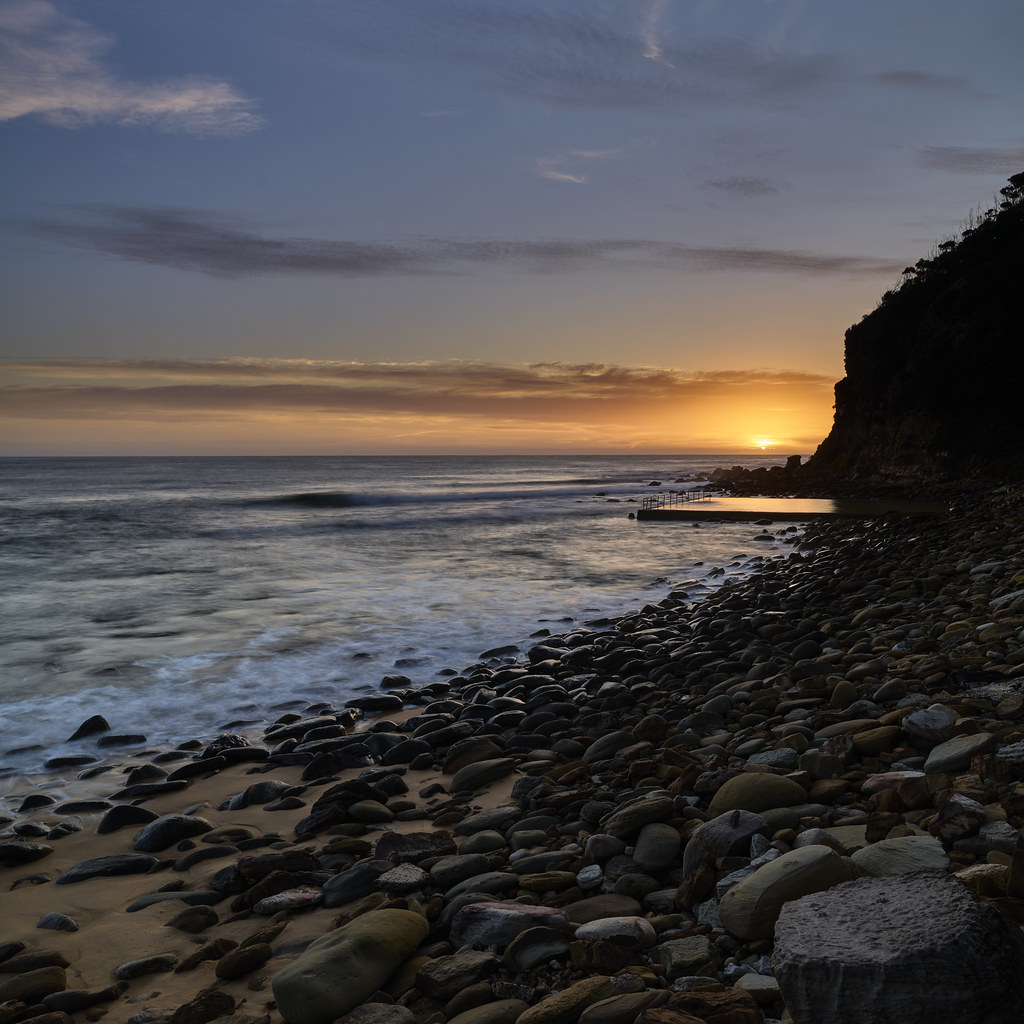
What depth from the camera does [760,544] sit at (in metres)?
20.8

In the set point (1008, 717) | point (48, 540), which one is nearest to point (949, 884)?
point (1008, 717)

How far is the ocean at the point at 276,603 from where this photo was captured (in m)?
8.09

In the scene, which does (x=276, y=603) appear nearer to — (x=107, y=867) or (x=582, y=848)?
(x=107, y=867)

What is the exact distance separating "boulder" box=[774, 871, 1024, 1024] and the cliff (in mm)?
26652

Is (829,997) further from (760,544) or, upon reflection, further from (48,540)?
(48,540)

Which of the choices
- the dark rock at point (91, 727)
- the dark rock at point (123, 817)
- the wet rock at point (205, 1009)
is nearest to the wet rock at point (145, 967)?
the wet rock at point (205, 1009)

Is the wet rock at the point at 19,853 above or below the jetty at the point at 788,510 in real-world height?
below

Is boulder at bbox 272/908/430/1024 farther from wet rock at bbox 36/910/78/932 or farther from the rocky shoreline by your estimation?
wet rock at bbox 36/910/78/932

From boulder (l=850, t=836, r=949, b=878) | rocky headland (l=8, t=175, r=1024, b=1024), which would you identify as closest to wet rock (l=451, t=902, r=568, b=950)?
rocky headland (l=8, t=175, r=1024, b=1024)

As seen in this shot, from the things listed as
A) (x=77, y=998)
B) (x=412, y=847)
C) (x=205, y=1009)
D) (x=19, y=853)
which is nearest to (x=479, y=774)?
(x=412, y=847)

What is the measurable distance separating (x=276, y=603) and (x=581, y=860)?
38.0ft

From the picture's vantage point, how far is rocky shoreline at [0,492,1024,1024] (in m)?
2.12

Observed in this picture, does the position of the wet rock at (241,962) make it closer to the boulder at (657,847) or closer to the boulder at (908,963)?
the boulder at (657,847)

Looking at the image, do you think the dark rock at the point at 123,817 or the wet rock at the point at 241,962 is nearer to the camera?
the wet rock at the point at 241,962
